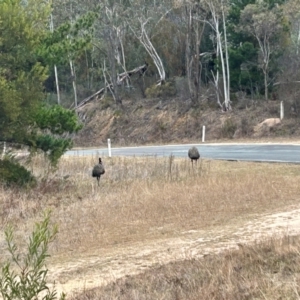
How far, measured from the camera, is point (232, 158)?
2591 cm

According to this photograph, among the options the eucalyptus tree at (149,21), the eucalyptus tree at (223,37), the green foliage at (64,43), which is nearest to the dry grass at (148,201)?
the green foliage at (64,43)

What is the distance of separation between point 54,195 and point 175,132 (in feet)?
82.1

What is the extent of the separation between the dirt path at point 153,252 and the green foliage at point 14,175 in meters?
9.37

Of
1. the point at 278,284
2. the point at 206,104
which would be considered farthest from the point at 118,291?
the point at 206,104

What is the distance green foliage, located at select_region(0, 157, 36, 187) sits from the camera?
66.4ft

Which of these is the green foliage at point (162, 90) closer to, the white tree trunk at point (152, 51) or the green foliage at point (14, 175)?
the white tree trunk at point (152, 51)

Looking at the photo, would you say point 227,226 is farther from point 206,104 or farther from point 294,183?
point 206,104

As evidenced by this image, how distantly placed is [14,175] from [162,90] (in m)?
30.8

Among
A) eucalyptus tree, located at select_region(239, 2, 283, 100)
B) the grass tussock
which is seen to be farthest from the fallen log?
the grass tussock

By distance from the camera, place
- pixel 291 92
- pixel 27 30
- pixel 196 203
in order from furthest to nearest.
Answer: pixel 291 92 → pixel 27 30 → pixel 196 203

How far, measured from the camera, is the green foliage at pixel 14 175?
2023 centimetres

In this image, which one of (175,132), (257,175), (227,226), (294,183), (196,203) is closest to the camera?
(227,226)

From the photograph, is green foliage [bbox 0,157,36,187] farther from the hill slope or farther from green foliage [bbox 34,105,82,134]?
the hill slope

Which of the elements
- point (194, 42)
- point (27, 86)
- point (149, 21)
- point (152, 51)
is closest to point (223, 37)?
point (194, 42)
